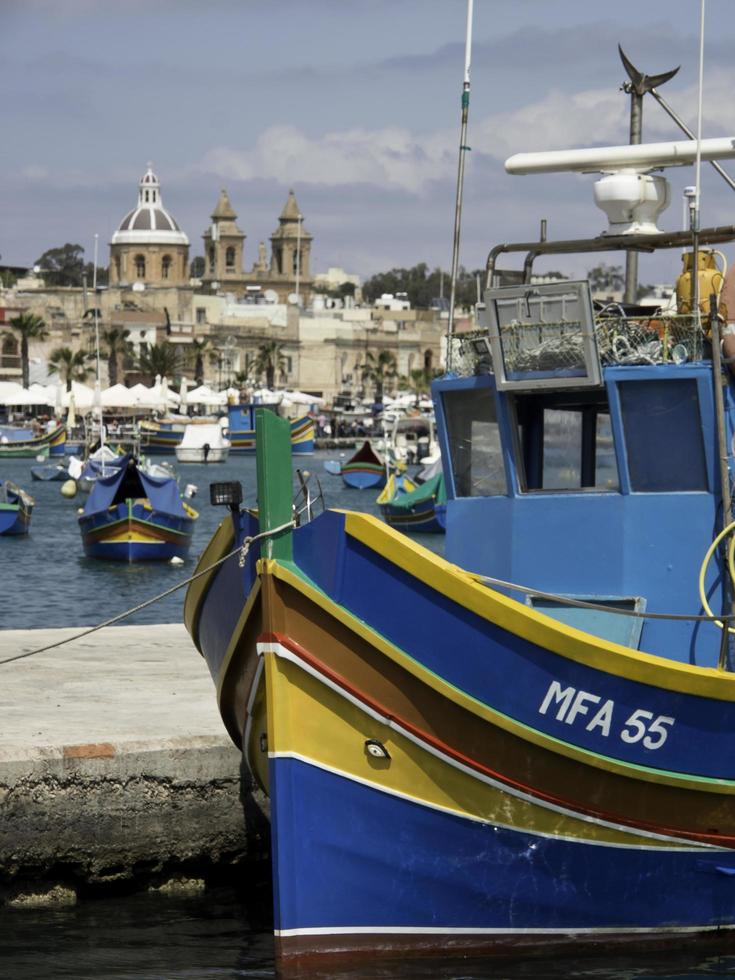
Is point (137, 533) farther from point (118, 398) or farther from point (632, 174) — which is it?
point (118, 398)

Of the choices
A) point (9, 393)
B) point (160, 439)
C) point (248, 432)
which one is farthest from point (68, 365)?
point (160, 439)

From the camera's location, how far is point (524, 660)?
32.0 ft

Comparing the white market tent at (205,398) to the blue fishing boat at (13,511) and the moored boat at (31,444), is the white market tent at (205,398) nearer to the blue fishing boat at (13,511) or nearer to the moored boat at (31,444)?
the moored boat at (31,444)

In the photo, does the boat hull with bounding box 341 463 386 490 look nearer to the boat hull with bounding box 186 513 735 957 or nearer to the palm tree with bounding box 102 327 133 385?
the boat hull with bounding box 186 513 735 957

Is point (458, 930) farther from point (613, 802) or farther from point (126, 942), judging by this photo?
point (126, 942)

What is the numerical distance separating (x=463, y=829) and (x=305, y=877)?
96cm

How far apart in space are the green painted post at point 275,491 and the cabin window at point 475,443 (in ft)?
5.78

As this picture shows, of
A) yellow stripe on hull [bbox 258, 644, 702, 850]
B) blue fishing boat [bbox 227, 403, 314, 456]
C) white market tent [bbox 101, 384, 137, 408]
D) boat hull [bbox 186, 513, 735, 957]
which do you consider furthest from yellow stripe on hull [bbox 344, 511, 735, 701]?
white market tent [bbox 101, 384, 137, 408]

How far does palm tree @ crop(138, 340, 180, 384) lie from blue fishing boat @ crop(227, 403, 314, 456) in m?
28.8

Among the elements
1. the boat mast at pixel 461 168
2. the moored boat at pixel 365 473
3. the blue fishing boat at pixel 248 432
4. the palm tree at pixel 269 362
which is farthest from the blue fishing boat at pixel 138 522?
the palm tree at pixel 269 362

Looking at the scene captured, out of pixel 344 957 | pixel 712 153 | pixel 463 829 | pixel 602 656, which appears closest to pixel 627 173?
pixel 712 153

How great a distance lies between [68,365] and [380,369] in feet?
142

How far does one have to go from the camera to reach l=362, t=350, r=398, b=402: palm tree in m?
163

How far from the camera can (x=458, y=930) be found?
10.3m
